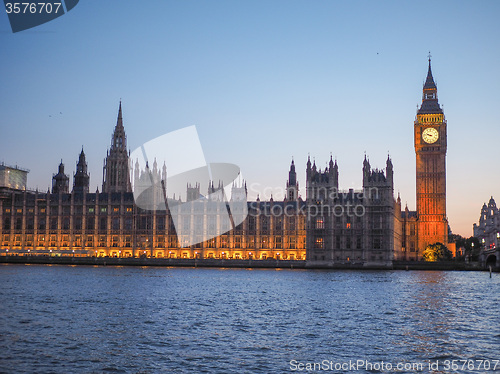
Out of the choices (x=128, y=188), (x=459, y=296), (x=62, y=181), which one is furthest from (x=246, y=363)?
(x=62, y=181)

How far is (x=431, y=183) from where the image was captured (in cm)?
16225

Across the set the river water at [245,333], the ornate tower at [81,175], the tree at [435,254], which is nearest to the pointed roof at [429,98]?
the tree at [435,254]

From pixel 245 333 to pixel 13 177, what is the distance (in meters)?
167

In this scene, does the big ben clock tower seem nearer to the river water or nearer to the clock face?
the clock face

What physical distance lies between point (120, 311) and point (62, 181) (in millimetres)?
155204

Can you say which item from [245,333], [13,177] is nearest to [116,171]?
[13,177]

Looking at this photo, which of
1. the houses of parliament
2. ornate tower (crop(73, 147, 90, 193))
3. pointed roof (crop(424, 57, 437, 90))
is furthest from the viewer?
ornate tower (crop(73, 147, 90, 193))

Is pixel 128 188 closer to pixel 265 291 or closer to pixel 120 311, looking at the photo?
pixel 265 291

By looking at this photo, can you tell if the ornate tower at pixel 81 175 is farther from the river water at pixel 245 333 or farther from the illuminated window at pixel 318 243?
the river water at pixel 245 333

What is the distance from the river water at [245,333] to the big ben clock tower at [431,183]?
345 ft

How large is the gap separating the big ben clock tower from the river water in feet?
345

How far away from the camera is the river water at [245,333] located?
26812mm

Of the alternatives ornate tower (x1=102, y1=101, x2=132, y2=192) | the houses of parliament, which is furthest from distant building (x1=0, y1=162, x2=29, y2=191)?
ornate tower (x1=102, y1=101, x2=132, y2=192)

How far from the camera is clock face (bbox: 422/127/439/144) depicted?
545 ft
